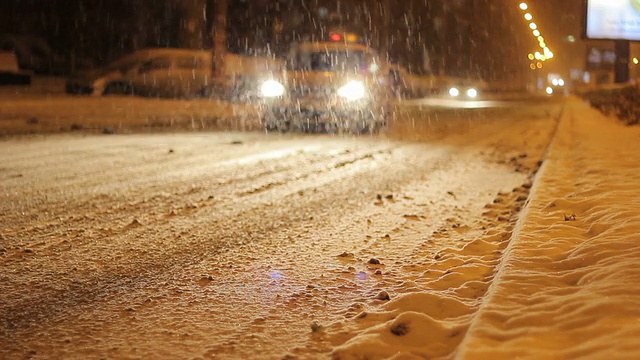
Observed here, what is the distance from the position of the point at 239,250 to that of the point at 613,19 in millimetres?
31346

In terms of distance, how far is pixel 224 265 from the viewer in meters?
5.34

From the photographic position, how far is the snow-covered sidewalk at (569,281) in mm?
3328

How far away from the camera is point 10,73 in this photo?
87.5ft

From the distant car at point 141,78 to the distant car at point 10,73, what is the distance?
374 cm

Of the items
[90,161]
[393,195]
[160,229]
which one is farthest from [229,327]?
[90,161]

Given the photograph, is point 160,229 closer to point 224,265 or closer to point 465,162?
point 224,265

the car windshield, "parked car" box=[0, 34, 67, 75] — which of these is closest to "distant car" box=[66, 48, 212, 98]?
the car windshield

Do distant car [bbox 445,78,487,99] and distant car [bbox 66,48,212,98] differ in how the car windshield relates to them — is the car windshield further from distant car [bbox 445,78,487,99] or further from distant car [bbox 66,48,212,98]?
distant car [bbox 445,78,487,99]

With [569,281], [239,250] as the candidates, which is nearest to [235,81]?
[239,250]

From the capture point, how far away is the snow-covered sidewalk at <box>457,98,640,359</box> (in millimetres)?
3328

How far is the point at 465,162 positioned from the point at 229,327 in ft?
27.2

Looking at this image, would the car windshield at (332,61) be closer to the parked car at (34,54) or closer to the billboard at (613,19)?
the billboard at (613,19)

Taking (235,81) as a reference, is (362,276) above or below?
below

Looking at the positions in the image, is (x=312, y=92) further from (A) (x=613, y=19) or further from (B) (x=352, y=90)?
(A) (x=613, y=19)
